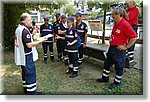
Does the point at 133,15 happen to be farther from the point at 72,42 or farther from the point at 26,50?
the point at 26,50

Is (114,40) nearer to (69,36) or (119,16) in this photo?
(119,16)

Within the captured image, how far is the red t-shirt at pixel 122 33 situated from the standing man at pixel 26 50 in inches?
30.1

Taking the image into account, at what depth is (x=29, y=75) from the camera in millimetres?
2117

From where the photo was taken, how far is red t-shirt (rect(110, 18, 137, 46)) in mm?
2121

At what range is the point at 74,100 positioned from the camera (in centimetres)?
204

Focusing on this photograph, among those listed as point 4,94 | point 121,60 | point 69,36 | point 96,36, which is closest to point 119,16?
point 121,60

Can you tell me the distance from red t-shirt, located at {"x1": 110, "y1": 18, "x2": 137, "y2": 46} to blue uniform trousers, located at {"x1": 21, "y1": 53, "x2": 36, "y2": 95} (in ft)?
2.98

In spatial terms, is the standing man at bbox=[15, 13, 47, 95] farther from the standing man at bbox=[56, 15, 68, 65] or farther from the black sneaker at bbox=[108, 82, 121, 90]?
the standing man at bbox=[56, 15, 68, 65]

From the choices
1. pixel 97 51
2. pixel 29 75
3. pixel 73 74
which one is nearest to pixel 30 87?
pixel 29 75

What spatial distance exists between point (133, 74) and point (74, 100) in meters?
0.92

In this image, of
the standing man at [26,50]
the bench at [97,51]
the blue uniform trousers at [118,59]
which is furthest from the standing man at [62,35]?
the standing man at [26,50]

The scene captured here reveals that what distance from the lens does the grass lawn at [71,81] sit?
7.52ft

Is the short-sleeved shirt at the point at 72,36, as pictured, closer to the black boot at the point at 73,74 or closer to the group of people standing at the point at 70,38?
the group of people standing at the point at 70,38

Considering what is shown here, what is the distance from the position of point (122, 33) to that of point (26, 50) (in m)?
1.00
